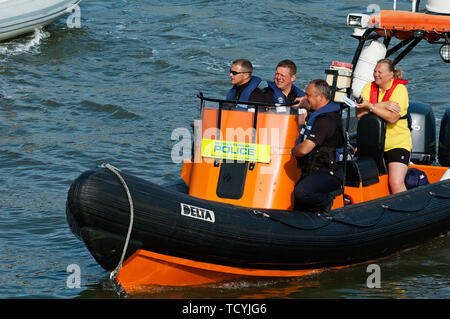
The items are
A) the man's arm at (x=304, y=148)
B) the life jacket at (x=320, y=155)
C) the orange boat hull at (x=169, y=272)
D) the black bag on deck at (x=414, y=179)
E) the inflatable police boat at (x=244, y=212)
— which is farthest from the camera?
the black bag on deck at (x=414, y=179)

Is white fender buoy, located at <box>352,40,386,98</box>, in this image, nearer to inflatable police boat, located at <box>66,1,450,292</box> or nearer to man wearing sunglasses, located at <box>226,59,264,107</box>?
inflatable police boat, located at <box>66,1,450,292</box>

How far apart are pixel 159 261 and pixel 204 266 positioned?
1.03ft

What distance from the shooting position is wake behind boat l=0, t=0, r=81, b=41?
516 inches

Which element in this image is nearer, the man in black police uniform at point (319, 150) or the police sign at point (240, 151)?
the man in black police uniform at point (319, 150)

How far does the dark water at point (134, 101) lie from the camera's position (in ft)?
19.4

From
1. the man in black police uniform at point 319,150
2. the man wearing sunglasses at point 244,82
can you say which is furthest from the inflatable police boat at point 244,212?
the man wearing sunglasses at point 244,82

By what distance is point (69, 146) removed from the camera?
935 cm

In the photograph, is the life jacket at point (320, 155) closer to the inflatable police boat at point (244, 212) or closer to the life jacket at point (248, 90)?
the inflatable police boat at point (244, 212)

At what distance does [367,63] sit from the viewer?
7020 mm

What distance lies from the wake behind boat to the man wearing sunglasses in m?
7.97

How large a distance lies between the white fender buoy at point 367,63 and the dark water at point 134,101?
1.52 m

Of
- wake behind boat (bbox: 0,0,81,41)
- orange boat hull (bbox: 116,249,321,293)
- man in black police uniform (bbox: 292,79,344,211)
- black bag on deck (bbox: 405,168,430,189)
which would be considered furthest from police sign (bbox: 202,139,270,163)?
wake behind boat (bbox: 0,0,81,41)
